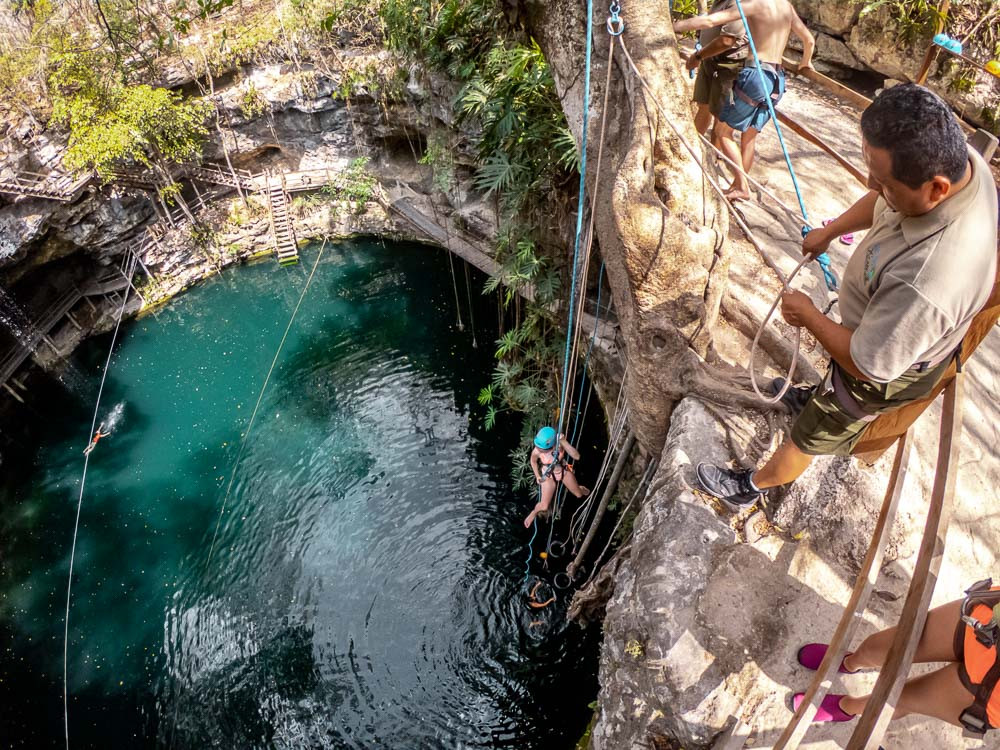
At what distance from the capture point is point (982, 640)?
1668 mm

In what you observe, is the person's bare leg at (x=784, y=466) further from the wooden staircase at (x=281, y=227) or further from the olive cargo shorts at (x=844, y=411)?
the wooden staircase at (x=281, y=227)

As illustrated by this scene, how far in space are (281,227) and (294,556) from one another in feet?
28.2

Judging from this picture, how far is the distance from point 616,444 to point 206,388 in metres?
8.36

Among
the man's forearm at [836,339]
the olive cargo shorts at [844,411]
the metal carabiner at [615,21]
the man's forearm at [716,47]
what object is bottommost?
the olive cargo shorts at [844,411]

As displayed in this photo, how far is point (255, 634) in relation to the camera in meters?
6.31

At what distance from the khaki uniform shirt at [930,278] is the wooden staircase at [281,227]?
1276 cm

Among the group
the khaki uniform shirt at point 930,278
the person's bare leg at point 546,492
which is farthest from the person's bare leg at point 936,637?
the person's bare leg at point 546,492

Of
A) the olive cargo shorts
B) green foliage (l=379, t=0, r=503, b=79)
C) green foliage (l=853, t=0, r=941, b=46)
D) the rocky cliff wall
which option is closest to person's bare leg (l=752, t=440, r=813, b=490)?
the olive cargo shorts

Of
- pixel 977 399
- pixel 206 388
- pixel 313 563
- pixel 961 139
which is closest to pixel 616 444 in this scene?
pixel 977 399

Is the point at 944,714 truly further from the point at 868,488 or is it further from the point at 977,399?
the point at 977,399

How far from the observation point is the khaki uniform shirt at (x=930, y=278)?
148 cm

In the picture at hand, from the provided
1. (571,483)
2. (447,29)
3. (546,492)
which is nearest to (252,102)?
(447,29)

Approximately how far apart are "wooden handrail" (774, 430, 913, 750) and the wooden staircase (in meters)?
12.6

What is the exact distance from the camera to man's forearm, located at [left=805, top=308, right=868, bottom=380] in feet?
5.97
